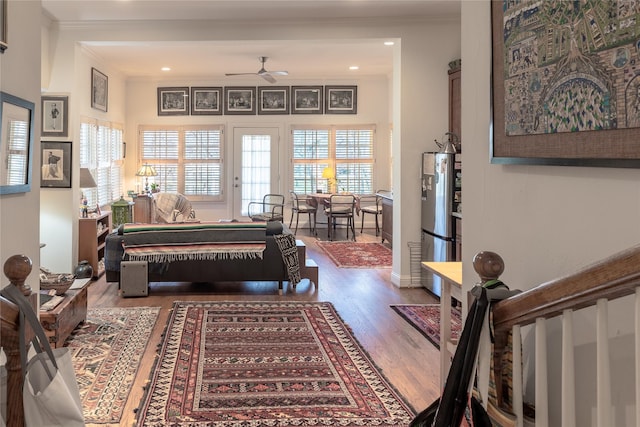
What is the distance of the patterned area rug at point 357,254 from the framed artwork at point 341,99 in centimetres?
284

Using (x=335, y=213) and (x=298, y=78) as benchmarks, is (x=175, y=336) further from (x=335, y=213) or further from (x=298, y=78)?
(x=298, y=78)

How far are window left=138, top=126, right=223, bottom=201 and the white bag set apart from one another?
8925mm

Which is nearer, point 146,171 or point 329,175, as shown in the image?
point 146,171

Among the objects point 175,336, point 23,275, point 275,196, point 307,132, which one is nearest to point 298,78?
point 307,132

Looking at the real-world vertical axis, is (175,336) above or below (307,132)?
below

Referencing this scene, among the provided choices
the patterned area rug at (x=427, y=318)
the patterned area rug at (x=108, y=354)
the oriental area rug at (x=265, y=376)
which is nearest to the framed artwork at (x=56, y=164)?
the patterned area rug at (x=108, y=354)

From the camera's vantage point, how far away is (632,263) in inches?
33.4

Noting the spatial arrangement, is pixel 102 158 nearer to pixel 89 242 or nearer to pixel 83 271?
pixel 89 242

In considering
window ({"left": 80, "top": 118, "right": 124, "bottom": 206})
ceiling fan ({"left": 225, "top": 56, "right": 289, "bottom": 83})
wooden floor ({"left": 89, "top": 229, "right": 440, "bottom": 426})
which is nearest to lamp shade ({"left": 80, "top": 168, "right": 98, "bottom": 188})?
wooden floor ({"left": 89, "top": 229, "right": 440, "bottom": 426})

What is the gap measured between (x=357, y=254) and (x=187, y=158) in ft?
14.0

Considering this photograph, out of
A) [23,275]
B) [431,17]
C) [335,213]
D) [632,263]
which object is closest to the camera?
[632,263]

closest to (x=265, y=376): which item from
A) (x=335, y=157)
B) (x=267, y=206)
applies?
(x=267, y=206)

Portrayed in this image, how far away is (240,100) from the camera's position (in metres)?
9.96

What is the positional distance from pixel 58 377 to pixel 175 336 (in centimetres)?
275
